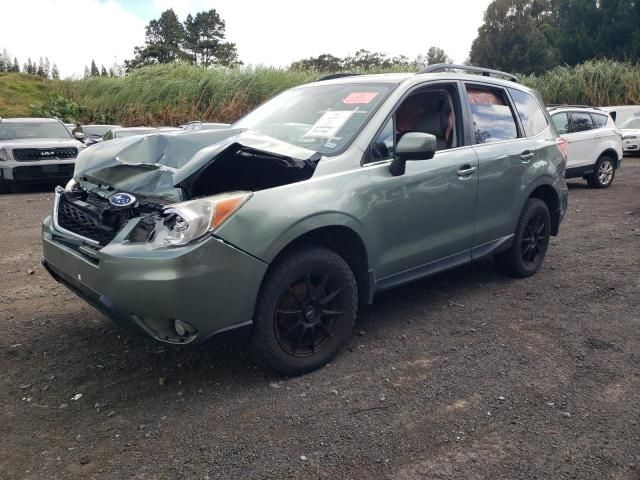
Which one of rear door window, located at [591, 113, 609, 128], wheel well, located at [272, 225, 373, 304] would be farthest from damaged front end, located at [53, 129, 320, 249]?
rear door window, located at [591, 113, 609, 128]

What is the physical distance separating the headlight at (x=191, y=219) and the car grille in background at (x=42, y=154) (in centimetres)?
969

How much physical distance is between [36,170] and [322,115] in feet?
30.3

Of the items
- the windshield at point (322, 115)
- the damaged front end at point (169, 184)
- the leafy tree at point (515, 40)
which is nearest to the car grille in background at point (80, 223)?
the damaged front end at point (169, 184)

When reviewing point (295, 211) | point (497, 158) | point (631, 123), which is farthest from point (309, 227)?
point (631, 123)

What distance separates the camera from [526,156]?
5.00 meters

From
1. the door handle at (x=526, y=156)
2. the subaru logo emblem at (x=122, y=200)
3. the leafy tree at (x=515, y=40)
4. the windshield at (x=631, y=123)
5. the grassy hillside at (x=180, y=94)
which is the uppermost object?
the leafy tree at (x=515, y=40)

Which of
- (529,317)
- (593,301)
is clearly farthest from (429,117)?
(593,301)

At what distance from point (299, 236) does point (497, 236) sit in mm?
2226

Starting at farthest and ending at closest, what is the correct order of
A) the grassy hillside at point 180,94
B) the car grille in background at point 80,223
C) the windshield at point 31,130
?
1. the grassy hillside at point 180,94
2. the windshield at point 31,130
3. the car grille in background at point 80,223

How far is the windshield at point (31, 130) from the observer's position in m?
12.1

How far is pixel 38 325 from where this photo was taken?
4.28 meters

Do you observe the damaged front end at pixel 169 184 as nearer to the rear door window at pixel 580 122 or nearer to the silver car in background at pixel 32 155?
the silver car in background at pixel 32 155

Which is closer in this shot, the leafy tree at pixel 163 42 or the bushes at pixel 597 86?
the bushes at pixel 597 86

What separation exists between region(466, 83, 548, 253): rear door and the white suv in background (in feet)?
21.8
